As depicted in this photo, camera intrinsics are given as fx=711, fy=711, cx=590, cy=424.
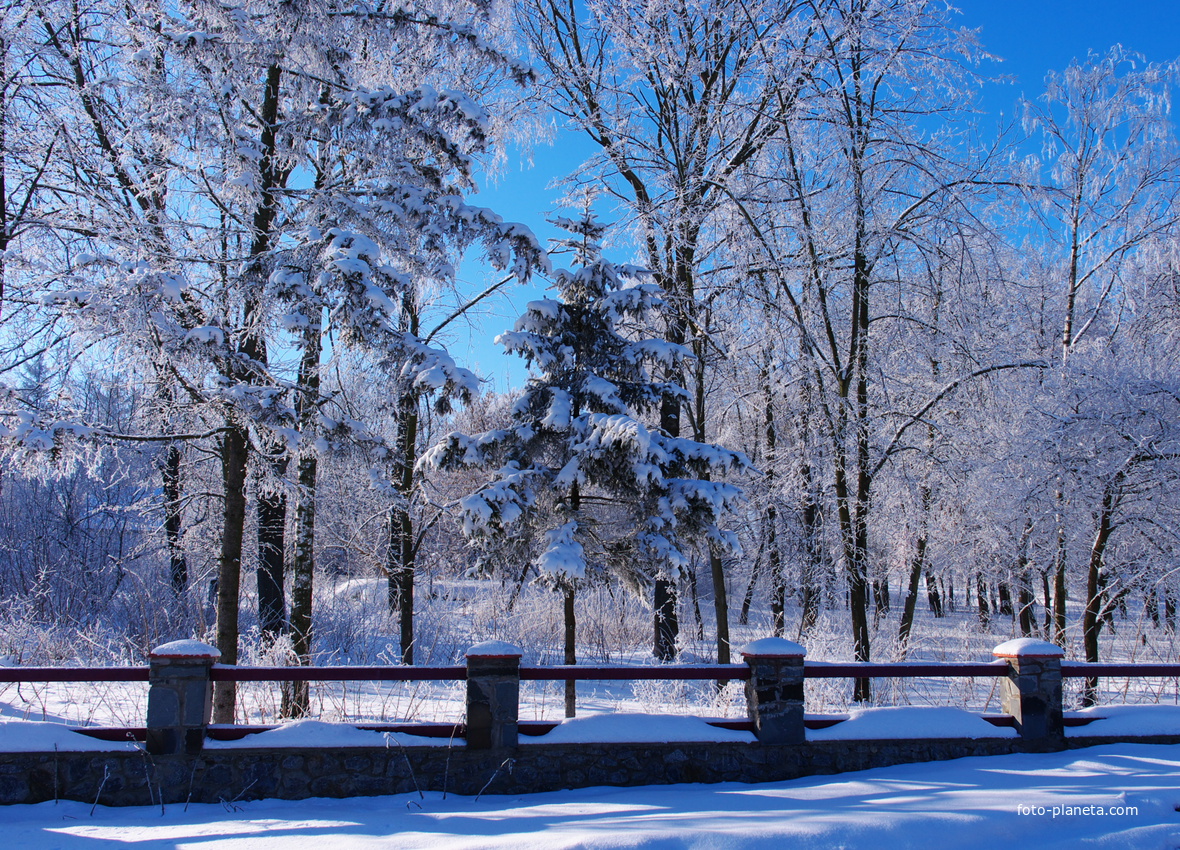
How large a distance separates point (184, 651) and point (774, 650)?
5.16 m

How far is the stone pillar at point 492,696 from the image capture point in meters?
6.13

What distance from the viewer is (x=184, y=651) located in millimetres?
5957

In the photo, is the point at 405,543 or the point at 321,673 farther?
the point at 405,543

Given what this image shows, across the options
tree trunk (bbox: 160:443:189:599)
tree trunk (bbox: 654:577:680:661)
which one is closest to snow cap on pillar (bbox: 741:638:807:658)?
tree trunk (bbox: 654:577:680:661)

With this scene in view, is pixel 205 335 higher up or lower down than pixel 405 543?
higher up

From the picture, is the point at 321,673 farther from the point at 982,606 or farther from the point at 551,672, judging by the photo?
the point at 982,606

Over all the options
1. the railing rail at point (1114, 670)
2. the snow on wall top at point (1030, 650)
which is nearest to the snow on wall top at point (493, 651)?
the snow on wall top at point (1030, 650)

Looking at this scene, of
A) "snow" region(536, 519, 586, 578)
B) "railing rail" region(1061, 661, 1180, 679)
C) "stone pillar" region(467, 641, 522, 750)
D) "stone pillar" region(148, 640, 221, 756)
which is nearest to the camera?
"stone pillar" region(148, 640, 221, 756)

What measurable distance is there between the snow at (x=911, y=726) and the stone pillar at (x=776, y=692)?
0.27 meters

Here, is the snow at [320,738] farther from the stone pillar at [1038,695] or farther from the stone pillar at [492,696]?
the stone pillar at [1038,695]

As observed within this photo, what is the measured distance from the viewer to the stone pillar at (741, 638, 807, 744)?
21.3ft

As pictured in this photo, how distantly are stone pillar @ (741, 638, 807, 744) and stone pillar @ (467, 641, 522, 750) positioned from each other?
219 cm

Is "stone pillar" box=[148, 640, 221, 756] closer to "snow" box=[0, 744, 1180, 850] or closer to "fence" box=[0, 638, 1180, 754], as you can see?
"fence" box=[0, 638, 1180, 754]

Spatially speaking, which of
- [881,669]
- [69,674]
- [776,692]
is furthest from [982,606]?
[69,674]
